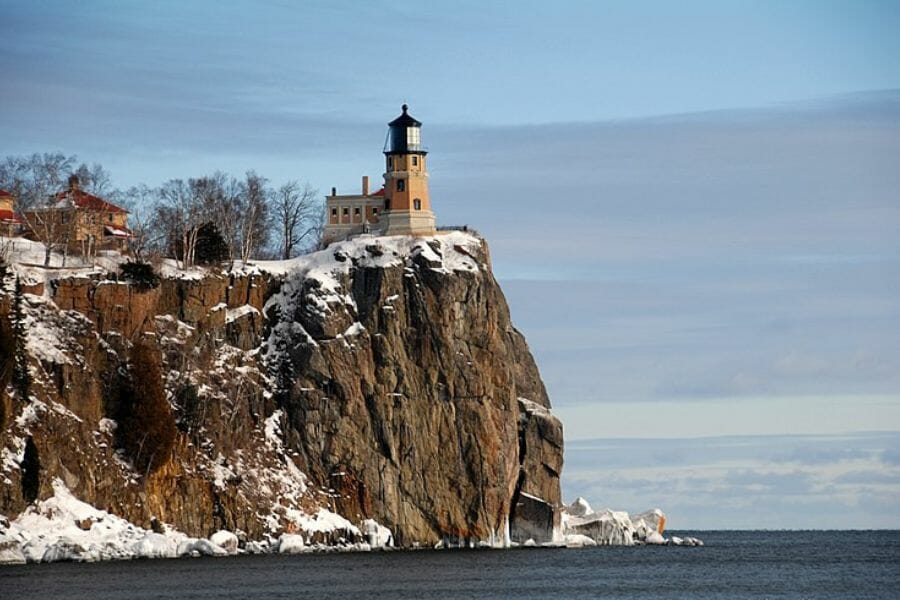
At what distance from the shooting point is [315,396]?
134125 millimetres

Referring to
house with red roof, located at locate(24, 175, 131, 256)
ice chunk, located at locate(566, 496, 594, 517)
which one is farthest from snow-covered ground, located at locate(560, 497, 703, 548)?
house with red roof, located at locate(24, 175, 131, 256)

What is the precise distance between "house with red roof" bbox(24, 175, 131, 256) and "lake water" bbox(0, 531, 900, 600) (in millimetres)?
29249

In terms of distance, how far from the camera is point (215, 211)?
14925 centimetres

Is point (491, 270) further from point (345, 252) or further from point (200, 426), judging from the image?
point (200, 426)

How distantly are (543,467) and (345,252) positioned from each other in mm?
22136

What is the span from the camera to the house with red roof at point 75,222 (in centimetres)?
13600

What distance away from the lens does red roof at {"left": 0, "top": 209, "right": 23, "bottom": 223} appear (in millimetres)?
139100

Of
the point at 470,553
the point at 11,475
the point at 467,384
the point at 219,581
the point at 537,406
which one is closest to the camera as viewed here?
the point at 219,581

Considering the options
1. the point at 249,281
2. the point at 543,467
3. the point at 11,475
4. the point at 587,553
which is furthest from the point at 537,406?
the point at 11,475

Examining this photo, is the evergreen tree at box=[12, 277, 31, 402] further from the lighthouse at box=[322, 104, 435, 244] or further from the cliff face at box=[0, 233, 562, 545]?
the lighthouse at box=[322, 104, 435, 244]

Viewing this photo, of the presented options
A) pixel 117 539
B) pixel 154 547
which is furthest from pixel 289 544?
pixel 117 539

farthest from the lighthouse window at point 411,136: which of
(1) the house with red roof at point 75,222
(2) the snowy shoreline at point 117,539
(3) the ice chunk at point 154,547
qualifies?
(3) the ice chunk at point 154,547

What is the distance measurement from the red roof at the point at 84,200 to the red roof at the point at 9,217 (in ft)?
13.7

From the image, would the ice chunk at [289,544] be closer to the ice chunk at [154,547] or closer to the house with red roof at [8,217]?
the ice chunk at [154,547]
